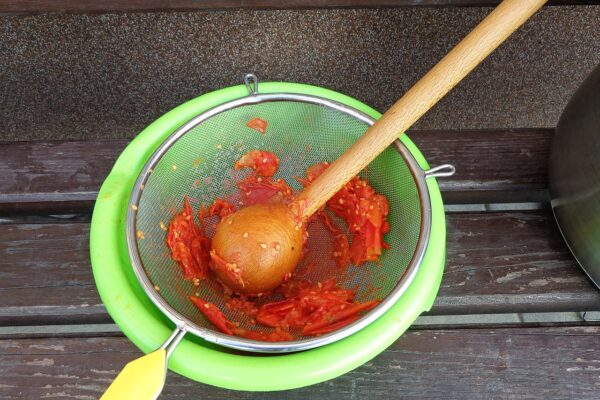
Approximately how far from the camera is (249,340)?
763 millimetres

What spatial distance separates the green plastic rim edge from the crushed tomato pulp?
0.07m

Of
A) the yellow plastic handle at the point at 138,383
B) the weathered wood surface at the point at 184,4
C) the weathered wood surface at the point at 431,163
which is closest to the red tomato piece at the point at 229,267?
the yellow plastic handle at the point at 138,383

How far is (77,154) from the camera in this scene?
1192 mm

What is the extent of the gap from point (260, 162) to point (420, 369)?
1.70ft

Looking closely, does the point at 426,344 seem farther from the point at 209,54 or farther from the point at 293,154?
the point at 209,54

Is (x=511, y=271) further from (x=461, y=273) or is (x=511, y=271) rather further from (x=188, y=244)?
(x=188, y=244)

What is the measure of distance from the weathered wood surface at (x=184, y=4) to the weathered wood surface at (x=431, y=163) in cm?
31

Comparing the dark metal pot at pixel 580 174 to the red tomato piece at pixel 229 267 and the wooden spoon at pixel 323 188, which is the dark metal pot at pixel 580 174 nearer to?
the wooden spoon at pixel 323 188

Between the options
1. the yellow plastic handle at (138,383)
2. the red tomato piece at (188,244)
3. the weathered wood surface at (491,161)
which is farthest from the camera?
the weathered wood surface at (491,161)

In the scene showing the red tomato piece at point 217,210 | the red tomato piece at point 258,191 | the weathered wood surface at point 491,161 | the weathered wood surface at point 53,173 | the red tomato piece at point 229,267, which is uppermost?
the weathered wood surface at point 491,161

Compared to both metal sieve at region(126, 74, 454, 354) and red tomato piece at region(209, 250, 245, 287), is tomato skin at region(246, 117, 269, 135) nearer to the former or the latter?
metal sieve at region(126, 74, 454, 354)

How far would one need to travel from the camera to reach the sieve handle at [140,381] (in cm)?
68

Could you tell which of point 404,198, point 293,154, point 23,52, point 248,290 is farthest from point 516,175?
point 23,52

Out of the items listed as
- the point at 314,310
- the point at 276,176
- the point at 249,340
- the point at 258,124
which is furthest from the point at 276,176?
the point at 249,340
